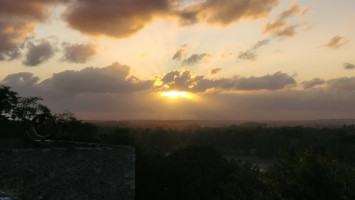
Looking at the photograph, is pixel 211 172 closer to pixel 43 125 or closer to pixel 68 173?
pixel 43 125

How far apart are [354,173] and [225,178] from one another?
16603 millimetres

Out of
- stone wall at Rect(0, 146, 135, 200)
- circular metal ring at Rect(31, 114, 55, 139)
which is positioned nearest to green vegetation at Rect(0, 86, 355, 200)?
circular metal ring at Rect(31, 114, 55, 139)

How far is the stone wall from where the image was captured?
1064cm

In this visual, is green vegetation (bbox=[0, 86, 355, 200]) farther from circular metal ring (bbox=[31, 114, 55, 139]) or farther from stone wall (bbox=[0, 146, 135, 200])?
stone wall (bbox=[0, 146, 135, 200])

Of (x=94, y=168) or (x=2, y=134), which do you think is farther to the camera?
(x=2, y=134)

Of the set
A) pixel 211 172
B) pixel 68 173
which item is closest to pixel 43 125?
pixel 68 173

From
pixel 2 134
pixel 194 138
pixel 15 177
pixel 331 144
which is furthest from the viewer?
pixel 194 138

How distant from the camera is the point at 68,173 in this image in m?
11.3

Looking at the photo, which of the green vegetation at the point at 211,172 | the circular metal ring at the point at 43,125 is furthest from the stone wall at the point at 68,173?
the green vegetation at the point at 211,172

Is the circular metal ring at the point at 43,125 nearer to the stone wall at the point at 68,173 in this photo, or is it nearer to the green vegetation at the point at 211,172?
the stone wall at the point at 68,173

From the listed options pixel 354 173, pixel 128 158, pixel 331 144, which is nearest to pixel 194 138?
pixel 331 144

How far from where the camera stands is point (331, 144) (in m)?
83.2

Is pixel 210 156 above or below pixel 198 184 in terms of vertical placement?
above

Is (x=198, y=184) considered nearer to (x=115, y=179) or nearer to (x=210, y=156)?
(x=210, y=156)
